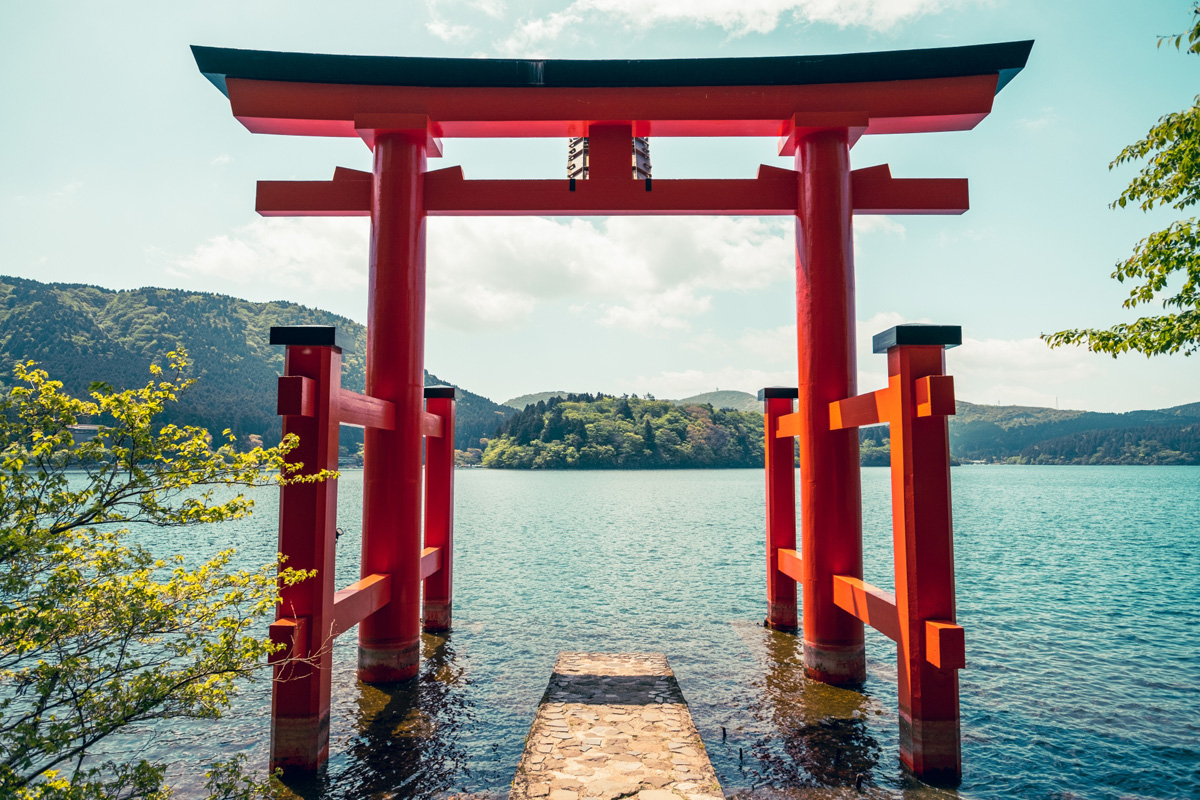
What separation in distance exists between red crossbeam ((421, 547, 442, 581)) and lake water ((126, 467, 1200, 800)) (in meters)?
1.43

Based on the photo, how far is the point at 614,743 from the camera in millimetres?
6363

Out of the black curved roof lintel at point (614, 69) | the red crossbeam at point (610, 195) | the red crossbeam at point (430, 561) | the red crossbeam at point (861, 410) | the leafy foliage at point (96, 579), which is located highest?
the black curved roof lintel at point (614, 69)

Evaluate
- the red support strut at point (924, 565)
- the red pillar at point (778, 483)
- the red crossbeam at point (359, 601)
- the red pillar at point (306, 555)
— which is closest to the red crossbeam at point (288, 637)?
the red pillar at point (306, 555)

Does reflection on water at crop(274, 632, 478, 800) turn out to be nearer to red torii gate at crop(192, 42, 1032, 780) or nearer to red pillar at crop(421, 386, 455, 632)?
red torii gate at crop(192, 42, 1032, 780)

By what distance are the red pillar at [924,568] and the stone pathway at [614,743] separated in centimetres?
223

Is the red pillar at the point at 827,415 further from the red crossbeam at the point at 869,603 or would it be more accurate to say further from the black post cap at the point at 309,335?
the black post cap at the point at 309,335

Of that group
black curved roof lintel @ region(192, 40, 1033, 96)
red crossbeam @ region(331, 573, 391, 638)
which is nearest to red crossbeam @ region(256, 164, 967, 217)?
black curved roof lintel @ region(192, 40, 1033, 96)

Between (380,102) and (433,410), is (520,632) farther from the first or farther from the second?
(380,102)

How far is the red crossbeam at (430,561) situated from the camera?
10.5m

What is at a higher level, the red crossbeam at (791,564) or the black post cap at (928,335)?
the black post cap at (928,335)

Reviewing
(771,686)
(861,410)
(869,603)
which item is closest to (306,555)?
(869,603)

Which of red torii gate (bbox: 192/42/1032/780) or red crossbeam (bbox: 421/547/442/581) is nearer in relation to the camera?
red torii gate (bbox: 192/42/1032/780)

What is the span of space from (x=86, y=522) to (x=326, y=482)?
3.14m

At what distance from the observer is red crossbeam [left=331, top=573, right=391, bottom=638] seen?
23.0 ft
